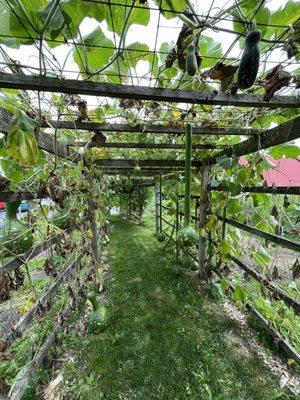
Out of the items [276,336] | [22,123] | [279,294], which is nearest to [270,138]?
[279,294]

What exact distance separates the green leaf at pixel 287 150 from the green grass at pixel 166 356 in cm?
194

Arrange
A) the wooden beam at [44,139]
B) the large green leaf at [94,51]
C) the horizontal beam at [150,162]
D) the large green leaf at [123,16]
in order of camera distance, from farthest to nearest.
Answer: the horizontal beam at [150,162]
the wooden beam at [44,139]
the large green leaf at [94,51]
the large green leaf at [123,16]

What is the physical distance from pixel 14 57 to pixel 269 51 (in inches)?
42.0

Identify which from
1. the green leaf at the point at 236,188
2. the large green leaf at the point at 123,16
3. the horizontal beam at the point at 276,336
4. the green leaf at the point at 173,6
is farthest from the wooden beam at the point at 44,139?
the horizontal beam at the point at 276,336

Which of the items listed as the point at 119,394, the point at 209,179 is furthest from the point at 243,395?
the point at 209,179

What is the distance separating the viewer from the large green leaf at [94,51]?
922 mm

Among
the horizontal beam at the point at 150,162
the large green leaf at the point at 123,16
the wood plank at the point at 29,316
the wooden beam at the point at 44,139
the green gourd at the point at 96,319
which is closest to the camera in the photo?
the large green leaf at the point at 123,16

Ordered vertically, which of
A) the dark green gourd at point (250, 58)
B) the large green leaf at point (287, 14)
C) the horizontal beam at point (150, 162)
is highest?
the large green leaf at point (287, 14)

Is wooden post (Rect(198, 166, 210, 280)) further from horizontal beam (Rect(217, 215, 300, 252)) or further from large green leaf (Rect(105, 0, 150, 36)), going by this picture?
large green leaf (Rect(105, 0, 150, 36))

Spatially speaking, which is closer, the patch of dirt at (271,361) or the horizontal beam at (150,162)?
the patch of dirt at (271,361)

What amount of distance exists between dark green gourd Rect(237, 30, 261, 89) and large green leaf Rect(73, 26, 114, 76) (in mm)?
513

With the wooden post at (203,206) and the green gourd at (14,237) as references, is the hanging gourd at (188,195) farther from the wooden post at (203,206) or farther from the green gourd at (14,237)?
the wooden post at (203,206)

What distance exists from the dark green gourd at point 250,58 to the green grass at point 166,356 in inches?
90.0

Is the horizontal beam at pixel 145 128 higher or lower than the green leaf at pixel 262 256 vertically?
higher
